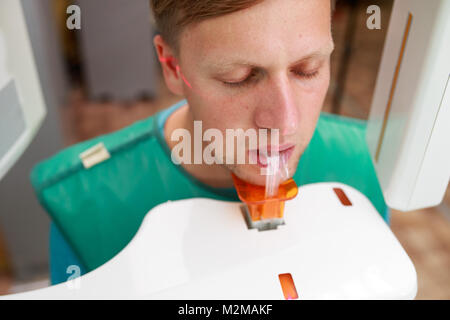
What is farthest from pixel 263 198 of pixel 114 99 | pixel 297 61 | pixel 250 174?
pixel 114 99

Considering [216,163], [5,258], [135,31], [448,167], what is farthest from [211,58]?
[5,258]

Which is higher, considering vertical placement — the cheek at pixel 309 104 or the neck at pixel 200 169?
the cheek at pixel 309 104

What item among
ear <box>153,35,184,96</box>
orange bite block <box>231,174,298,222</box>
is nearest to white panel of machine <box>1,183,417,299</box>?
orange bite block <box>231,174,298,222</box>

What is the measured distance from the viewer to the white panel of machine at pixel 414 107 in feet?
1.12

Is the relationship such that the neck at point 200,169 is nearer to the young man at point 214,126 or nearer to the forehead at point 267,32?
the young man at point 214,126

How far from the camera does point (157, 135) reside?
0.55m

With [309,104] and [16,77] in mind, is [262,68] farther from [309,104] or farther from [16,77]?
[16,77]

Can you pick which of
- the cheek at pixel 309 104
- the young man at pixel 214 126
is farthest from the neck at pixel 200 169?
the cheek at pixel 309 104

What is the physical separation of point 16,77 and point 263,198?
1.01 ft

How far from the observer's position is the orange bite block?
0.38m

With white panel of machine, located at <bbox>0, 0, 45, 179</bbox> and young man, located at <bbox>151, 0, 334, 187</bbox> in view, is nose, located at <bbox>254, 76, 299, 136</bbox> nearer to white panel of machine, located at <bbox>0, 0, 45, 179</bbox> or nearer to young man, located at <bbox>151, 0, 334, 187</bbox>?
young man, located at <bbox>151, 0, 334, 187</bbox>

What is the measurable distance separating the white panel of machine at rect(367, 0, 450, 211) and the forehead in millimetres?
85

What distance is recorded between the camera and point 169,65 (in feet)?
1.32
